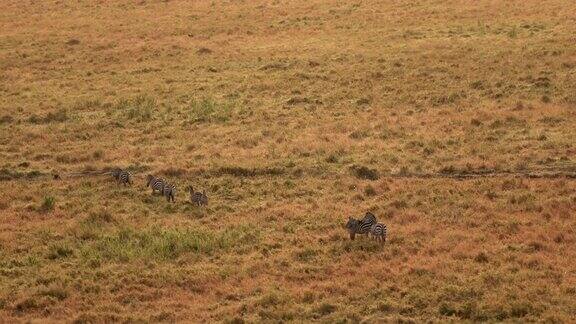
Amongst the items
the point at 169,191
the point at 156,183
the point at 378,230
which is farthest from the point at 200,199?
the point at 378,230

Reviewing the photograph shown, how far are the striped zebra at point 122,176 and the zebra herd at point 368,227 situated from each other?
29.4ft

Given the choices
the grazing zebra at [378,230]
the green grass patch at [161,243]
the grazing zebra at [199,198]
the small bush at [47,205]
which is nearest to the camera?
the grazing zebra at [378,230]

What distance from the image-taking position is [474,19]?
50.5m

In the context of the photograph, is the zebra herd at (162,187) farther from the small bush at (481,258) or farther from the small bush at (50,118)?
the small bush at (50,118)

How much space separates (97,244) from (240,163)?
7.75m

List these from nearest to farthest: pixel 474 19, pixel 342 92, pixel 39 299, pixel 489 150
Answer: pixel 39 299, pixel 489 150, pixel 342 92, pixel 474 19

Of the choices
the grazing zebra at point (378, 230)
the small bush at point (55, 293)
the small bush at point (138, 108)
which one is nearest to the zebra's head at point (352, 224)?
the grazing zebra at point (378, 230)

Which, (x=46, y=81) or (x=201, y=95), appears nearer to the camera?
(x=201, y=95)

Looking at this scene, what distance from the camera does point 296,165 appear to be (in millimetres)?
30156

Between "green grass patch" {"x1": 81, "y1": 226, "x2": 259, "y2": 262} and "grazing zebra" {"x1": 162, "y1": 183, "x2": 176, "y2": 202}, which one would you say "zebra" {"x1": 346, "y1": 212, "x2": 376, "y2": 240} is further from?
"grazing zebra" {"x1": 162, "y1": 183, "x2": 176, "y2": 202}

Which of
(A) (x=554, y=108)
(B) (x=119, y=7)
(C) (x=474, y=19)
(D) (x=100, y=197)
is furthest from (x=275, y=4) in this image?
(D) (x=100, y=197)

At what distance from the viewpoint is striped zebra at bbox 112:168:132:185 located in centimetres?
2872

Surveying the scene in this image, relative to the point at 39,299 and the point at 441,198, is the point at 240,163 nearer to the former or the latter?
the point at 441,198

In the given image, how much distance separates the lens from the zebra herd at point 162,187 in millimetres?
26555
